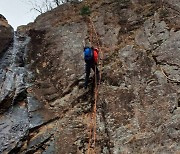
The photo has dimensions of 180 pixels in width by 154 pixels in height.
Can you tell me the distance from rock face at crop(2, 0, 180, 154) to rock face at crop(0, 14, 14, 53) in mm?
926

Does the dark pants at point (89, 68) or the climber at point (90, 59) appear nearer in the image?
the climber at point (90, 59)

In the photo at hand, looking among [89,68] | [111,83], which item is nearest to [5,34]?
[89,68]

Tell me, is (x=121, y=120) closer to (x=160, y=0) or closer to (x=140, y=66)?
(x=140, y=66)

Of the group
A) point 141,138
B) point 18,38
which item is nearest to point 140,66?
point 141,138

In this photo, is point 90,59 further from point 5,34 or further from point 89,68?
point 5,34

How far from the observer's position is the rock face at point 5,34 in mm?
14492

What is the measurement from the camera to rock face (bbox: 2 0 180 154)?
9.61 m

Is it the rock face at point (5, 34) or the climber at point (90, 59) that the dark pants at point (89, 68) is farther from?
the rock face at point (5, 34)

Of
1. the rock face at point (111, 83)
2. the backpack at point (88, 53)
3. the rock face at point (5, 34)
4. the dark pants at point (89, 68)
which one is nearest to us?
the rock face at point (111, 83)

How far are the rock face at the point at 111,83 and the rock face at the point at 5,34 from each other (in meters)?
0.93

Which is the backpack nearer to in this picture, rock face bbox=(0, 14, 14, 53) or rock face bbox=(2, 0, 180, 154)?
rock face bbox=(2, 0, 180, 154)

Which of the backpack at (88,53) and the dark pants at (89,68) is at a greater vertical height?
the backpack at (88,53)

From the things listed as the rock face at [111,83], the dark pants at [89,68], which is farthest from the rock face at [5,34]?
the dark pants at [89,68]

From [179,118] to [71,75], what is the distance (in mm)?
4003
